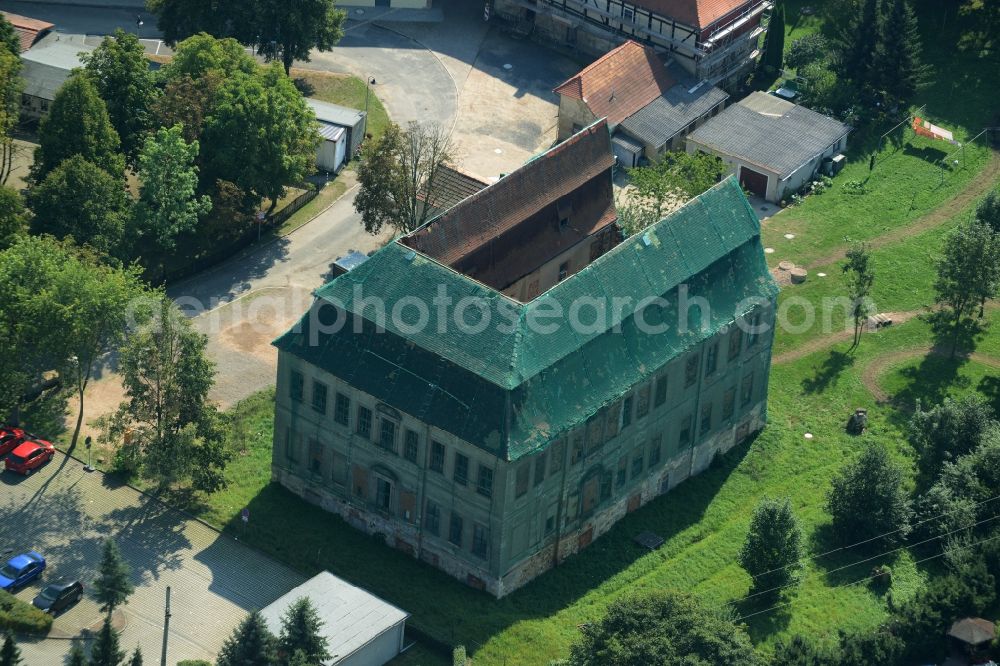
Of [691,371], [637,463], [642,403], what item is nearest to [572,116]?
[691,371]

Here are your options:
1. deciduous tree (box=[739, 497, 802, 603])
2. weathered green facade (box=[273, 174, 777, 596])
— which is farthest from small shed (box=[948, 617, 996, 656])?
weathered green facade (box=[273, 174, 777, 596])

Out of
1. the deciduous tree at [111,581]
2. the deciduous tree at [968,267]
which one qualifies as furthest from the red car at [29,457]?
the deciduous tree at [968,267]

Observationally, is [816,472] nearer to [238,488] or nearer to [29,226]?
[238,488]

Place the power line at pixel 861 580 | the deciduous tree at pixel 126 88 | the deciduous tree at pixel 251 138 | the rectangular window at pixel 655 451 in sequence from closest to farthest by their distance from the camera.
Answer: the power line at pixel 861 580 < the rectangular window at pixel 655 451 < the deciduous tree at pixel 251 138 < the deciduous tree at pixel 126 88

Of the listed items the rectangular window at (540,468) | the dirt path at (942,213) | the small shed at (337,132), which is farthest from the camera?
the small shed at (337,132)

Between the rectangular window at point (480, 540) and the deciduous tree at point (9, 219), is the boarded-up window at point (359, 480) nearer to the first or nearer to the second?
the rectangular window at point (480, 540)

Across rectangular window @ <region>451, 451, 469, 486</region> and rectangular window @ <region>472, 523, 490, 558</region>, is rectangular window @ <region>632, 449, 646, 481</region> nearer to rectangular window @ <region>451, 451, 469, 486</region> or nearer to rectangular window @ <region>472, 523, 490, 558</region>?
rectangular window @ <region>472, 523, 490, 558</region>

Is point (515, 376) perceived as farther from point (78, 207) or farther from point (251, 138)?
point (78, 207)
